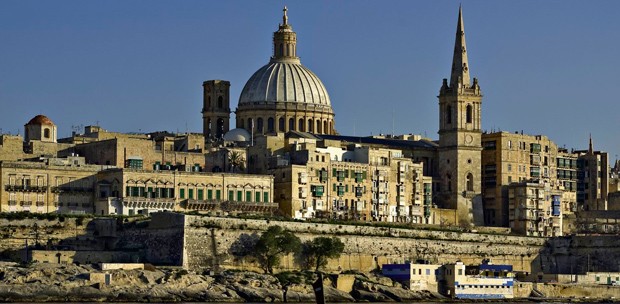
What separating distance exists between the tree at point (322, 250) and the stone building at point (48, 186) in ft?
43.1

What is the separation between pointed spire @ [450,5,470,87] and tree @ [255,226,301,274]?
87.8 feet

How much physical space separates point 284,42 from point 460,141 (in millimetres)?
16573

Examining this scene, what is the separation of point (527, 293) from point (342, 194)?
49.7 ft

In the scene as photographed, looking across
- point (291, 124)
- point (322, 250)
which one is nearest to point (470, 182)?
point (291, 124)

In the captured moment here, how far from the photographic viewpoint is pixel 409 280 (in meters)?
84.1

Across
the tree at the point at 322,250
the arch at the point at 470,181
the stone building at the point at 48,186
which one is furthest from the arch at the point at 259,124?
the tree at the point at 322,250

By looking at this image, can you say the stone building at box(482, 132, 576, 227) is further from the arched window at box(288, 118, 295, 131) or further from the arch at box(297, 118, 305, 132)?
the arched window at box(288, 118, 295, 131)

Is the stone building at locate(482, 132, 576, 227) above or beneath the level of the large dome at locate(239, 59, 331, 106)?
beneath

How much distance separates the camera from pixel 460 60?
350 ft

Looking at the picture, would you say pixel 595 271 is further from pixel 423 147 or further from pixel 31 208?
pixel 31 208

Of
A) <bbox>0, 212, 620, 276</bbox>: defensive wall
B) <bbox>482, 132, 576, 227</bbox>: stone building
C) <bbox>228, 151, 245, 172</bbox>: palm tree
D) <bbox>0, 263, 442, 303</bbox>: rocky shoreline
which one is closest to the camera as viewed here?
<bbox>0, 263, 442, 303</bbox>: rocky shoreline

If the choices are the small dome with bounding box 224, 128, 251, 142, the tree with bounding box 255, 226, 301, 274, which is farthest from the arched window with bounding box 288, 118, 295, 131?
the tree with bounding box 255, 226, 301, 274

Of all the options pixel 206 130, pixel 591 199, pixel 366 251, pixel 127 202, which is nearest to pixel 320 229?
pixel 366 251

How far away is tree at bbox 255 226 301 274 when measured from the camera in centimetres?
8362
